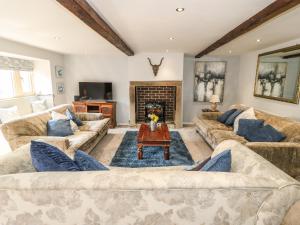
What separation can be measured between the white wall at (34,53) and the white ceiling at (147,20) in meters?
0.47

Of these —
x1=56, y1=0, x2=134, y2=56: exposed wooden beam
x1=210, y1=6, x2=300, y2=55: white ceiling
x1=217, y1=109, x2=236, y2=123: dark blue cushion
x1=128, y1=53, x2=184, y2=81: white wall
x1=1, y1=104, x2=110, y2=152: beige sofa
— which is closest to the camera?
x1=56, y1=0, x2=134, y2=56: exposed wooden beam

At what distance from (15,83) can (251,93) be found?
599 cm

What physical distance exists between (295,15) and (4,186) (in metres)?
3.12

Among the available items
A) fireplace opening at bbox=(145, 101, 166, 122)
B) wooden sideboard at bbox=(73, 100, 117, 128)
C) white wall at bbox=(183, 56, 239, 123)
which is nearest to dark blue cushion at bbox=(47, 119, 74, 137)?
wooden sideboard at bbox=(73, 100, 117, 128)

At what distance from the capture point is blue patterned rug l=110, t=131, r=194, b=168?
119 inches

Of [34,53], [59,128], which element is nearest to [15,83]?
[34,53]

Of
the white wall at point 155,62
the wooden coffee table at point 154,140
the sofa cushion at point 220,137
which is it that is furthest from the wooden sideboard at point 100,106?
the sofa cushion at point 220,137

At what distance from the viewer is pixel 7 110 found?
3557 mm

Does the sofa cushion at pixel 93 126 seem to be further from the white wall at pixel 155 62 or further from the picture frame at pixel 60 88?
the white wall at pixel 155 62

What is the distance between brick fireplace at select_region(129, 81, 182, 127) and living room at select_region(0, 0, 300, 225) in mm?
32

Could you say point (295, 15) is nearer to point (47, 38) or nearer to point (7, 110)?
point (47, 38)

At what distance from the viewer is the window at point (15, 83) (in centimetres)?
400

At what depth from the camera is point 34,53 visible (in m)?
4.07

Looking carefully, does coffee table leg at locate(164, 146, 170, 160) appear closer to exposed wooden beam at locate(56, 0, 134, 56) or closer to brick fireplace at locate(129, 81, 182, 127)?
exposed wooden beam at locate(56, 0, 134, 56)
